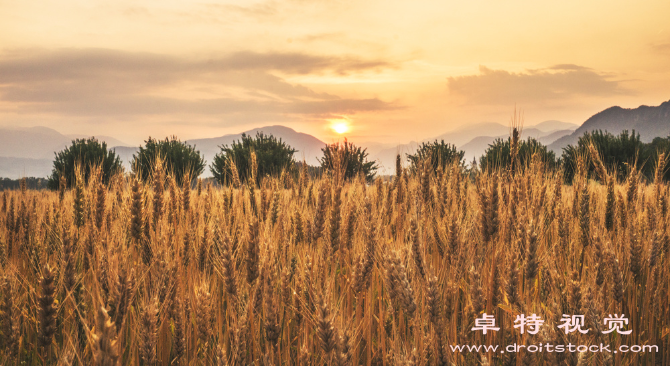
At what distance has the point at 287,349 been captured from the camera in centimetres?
251

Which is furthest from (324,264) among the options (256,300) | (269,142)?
(269,142)

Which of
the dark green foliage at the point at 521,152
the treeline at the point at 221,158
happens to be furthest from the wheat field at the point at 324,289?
the treeline at the point at 221,158

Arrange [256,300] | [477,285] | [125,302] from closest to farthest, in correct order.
→ [125,302] → [477,285] → [256,300]

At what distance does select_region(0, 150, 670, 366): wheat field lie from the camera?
1951mm

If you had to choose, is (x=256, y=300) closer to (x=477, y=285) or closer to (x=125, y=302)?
(x=125, y=302)

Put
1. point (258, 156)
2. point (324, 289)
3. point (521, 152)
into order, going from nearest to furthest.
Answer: point (324, 289), point (521, 152), point (258, 156)

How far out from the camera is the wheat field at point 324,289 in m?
1.95

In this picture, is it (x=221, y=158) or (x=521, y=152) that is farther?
(x=221, y=158)

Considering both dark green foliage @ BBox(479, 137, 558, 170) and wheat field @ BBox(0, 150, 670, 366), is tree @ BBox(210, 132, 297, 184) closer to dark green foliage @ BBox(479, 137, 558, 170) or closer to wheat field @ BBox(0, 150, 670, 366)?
dark green foliage @ BBox(479, 137, 558, 170)

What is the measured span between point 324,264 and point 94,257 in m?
Result: 1.84

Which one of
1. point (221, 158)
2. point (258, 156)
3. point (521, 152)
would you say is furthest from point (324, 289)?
point (221, 158)

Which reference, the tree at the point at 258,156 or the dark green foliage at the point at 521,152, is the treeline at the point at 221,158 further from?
the dark green foliage at the point at 521,152

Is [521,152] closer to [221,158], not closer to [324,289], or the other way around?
[221,158]

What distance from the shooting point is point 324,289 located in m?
2.26
